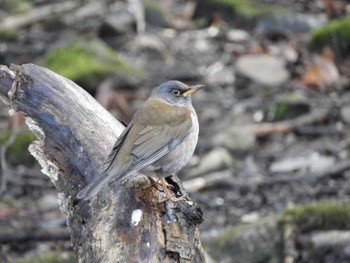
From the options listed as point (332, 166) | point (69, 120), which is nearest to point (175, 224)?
point (69, 120)

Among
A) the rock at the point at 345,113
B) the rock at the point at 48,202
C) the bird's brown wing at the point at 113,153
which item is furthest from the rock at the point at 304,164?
the bird's brown wing at the point at 113,153

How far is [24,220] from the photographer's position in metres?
8.52

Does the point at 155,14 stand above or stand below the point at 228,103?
below

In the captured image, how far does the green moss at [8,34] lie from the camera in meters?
13.7

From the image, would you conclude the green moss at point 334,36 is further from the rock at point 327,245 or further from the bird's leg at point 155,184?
the bird's leg at point 155,184

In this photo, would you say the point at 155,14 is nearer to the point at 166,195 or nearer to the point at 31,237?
the point at 31,237

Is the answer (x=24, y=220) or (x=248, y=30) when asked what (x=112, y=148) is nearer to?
(x=24, y=220)

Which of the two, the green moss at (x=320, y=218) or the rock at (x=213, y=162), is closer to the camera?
the green moss at (x=320, y=218)

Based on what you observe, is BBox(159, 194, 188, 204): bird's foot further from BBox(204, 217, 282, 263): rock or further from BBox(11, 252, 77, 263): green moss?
BBox(11, 252, 77, 263): green moss

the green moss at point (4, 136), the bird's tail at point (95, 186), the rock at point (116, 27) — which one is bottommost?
the rock at point (116, 27)

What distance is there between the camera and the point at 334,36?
12.2m

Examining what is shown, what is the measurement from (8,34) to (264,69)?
14.3ft

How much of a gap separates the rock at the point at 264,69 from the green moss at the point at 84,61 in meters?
1.49

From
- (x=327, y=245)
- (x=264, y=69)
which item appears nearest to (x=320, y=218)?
(x=327, y=245)
